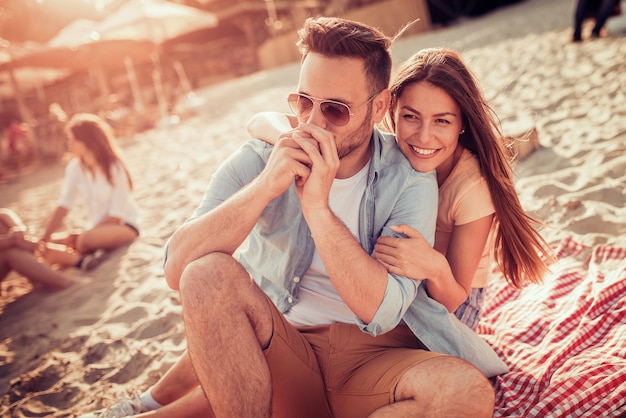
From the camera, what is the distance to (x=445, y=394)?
155 cm

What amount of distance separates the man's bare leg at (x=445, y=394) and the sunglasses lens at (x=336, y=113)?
110cm

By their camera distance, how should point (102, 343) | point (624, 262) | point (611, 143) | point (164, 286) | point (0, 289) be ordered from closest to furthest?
point (624, 262), point (102, 343), point (164, 286), point (611, 143), point (0, 289)

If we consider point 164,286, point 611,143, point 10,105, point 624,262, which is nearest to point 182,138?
point 164,286

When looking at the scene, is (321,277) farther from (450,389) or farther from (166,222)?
(166,222)

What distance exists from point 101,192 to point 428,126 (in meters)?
4.22

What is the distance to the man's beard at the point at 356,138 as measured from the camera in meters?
2.12

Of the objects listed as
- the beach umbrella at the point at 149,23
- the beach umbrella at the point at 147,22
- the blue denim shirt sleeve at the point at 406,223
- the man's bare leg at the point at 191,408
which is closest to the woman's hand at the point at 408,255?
the blue denim shirt sleeve at the point at 406,223


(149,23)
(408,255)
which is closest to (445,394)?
(408,255)

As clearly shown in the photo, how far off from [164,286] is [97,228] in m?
1.65

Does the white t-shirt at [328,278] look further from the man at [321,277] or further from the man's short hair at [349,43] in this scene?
the man's short hair at [349,43]

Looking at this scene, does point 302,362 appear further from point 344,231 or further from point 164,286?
point 164,286

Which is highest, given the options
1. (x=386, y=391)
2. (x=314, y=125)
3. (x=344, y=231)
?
(x=314, y=125)

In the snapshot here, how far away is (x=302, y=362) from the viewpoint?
191 centimetres

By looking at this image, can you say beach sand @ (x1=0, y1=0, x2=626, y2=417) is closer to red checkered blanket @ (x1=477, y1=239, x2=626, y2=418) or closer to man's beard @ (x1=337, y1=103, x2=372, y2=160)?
red checkered blanket @ (x1=477, y1=239, x2=626, y2=418)
